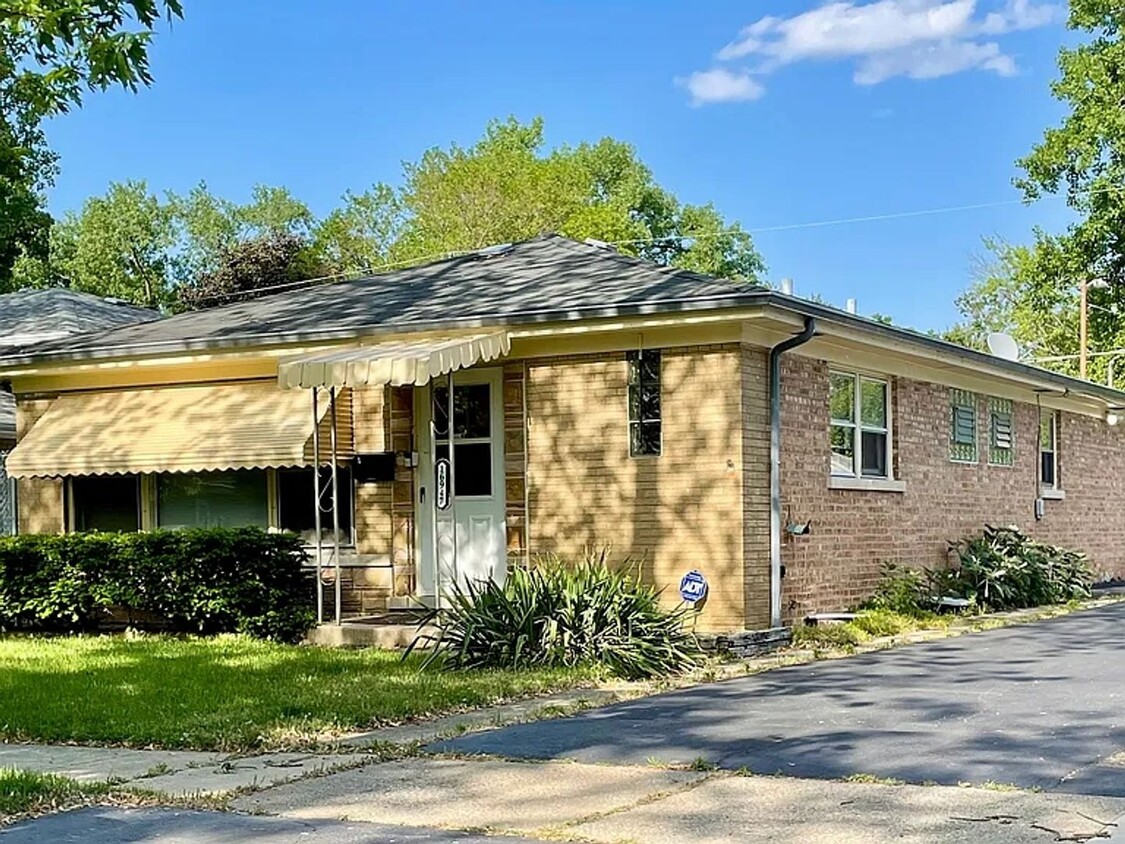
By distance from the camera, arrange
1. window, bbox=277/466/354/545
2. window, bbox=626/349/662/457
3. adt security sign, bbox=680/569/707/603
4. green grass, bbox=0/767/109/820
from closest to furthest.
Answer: green grass, bbox=0/767/109/820 → adt security sign, bbox=680/569/707/603 → window, bbox=626/349/662/457 → window, bbox=277/466/354/545

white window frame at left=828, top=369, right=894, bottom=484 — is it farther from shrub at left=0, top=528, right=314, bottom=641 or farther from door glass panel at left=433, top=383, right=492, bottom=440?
shrub at left=0, top=528, right=314, bottom=641

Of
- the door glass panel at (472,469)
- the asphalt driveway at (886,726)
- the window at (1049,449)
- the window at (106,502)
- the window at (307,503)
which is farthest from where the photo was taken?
the window at (1049,449)

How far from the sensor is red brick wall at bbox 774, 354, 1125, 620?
48.6 feet

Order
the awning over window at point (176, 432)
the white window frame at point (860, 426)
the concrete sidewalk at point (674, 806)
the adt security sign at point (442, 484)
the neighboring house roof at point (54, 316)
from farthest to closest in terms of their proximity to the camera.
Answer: the neighboring house roof at point (54, 316) → the white window frame at point (860, 426) → the awning over window at point (176, 432) → the adt security sign at point (442, 484) → the concrete sidewalk at point (674, 806)

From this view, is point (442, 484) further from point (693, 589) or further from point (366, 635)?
point (693, 589)

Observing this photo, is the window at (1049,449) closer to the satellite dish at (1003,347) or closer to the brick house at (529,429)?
the satellite dish at (1003,347)

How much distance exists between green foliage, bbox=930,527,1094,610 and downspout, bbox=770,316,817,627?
435 cm

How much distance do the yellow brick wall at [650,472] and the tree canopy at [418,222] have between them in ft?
105

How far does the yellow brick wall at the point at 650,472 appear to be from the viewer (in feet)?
44.7

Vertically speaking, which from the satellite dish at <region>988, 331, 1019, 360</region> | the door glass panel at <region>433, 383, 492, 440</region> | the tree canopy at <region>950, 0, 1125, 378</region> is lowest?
the door glass panel at <region>433, 383, 492, 440</region>

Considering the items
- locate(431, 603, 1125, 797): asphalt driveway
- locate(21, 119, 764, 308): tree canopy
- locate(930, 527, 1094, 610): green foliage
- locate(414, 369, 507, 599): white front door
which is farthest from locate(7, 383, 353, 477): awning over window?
locate(21, 119, 764, 308): tree canopy

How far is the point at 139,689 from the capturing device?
1130 centimetres

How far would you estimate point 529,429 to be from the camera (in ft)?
48.4

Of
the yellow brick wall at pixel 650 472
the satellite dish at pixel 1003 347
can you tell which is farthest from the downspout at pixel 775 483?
the satellite dish at pixel 1003 347
